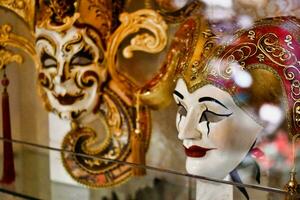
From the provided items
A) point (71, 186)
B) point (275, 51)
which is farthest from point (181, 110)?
point (71, 186)

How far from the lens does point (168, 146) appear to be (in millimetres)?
623

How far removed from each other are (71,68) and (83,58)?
0.07 feet

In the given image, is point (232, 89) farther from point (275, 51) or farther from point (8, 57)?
point (8, 57)

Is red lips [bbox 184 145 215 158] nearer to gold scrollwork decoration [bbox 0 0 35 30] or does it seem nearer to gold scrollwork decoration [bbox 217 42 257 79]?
gold scrollwork decoration [bbox 217 42 257 79]

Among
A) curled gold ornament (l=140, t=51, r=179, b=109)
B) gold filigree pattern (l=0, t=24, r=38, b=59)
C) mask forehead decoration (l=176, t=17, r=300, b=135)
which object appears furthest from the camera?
gold filigree pattern (l=0, t=24, r=38, b=59)

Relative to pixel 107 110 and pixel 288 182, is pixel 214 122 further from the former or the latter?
pixel 107 110

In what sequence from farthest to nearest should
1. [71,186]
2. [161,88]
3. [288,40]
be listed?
[71,186]
[161,88]
[288,40]

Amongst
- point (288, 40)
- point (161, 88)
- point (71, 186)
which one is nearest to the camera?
point (288, 40)

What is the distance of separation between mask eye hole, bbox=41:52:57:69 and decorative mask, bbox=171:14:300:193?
0.18 meters

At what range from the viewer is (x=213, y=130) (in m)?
0.49

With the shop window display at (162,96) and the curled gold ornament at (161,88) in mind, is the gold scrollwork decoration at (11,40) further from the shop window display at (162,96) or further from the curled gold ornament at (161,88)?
the curled gold ornament at (161,88)

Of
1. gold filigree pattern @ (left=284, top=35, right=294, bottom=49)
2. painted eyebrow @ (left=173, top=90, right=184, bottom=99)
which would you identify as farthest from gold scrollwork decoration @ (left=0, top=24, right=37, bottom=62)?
gold filigree pattern @ (left=284, top=35, right=294, bottom=49)

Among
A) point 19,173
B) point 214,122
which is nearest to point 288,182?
point 214,122

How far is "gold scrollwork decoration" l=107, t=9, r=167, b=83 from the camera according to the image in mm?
599
